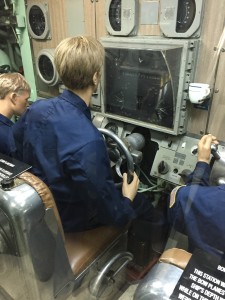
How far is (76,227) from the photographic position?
1.42m

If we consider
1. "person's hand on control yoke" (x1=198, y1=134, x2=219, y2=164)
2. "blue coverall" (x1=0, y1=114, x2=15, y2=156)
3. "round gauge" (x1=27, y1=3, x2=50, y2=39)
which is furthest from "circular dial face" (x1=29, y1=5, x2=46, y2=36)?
"person's hand on control yoke" (x1=198, y1=134, x2=219, y2=164)

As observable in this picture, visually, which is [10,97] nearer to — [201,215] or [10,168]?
[10,168]

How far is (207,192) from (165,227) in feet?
2.75

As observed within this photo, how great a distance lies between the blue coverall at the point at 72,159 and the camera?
3.73 ft

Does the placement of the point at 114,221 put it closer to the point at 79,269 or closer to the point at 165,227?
the point at 79,269

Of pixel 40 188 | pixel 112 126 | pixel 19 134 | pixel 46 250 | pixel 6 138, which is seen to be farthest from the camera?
pixel 112 126

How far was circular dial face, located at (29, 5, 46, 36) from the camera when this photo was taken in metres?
2.21

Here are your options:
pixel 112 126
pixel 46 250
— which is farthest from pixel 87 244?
pixel 112 126

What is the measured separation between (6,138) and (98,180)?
0.80 metres

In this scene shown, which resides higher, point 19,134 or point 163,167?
point 19,134

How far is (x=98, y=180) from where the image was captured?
116 cm

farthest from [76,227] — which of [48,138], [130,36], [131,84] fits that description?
[130,36]

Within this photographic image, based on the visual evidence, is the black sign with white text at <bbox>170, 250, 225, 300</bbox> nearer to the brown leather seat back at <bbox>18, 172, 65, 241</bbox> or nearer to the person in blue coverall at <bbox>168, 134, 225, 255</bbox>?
the person in blue coverall at <bbox>168, 134, 225, 255</bbox>

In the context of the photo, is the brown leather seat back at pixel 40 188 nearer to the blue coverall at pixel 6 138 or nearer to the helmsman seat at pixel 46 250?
the helmsman seat at pixel 46 250
